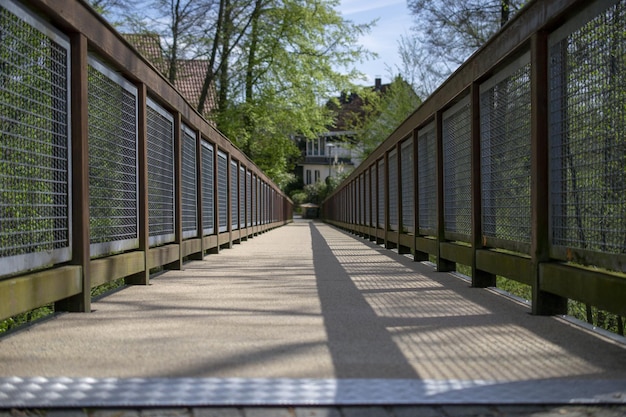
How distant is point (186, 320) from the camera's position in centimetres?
432

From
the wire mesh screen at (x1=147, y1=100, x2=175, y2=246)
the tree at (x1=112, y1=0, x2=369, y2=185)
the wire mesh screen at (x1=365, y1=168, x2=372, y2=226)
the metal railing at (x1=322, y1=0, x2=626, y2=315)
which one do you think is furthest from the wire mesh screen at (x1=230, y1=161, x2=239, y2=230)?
the tree at (x1=112, y1=0, x2=369, y2=185)

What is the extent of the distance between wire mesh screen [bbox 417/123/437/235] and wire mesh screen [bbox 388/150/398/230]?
1.87 metres

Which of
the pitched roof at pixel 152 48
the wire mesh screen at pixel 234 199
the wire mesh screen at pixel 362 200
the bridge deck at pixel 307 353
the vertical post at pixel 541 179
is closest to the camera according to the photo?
the bridge deck at pixel 307 353

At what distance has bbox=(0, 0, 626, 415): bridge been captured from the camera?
9.16 ft

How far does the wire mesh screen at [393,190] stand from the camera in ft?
37.0

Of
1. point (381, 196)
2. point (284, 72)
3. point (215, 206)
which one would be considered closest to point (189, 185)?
point (215, 206)

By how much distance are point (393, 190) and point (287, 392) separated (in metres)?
9.23

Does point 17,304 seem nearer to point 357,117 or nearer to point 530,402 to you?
point 530,402

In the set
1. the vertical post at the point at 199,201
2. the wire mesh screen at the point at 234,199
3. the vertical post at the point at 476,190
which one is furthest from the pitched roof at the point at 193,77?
the vertical post at the point at 476,190

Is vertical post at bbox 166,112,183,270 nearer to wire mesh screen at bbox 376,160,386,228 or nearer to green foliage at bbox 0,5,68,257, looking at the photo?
green foliage at bbox 0,5,68,257

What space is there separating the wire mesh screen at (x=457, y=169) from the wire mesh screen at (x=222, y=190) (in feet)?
15.1

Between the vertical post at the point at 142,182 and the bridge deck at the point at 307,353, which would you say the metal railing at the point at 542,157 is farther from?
the vertical post at the point at 142,182

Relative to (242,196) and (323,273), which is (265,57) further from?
(323,273)

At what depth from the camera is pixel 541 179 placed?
4.49 metres
